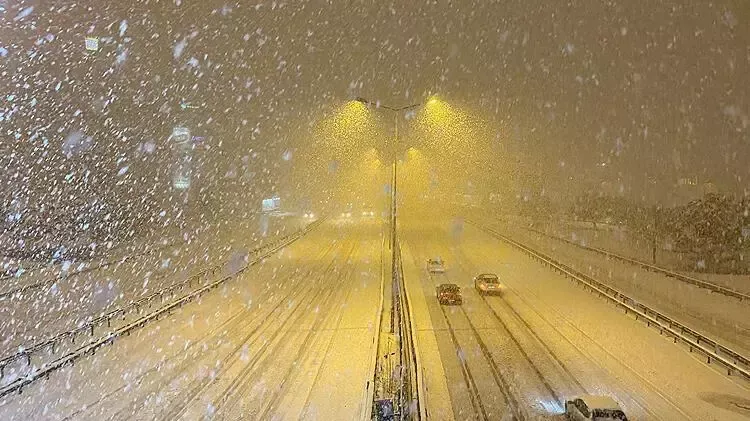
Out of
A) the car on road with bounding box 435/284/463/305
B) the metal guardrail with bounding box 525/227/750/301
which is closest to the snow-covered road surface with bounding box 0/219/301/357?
the car on road with bounding box 435/284/463/305

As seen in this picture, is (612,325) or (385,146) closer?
(612,325)

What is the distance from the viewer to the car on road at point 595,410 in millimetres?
9758

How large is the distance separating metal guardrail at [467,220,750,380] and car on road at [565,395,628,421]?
13.9ft

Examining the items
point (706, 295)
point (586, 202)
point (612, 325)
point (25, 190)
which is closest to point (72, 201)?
point (25, 190)

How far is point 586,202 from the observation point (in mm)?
47375

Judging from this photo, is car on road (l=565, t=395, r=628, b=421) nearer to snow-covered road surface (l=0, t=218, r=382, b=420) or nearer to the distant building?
snow-covered road surface (l=0, t=218, r=382, b=420)

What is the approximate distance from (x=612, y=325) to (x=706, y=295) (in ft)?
18.1

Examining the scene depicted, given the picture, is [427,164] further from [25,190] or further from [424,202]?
[25,190]

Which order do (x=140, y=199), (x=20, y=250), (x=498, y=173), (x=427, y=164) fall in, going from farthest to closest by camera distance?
1. (x=427, y=164)
2. (x=498, y=173)
3. (x=140, y=199)
4. (x=20, y=250)

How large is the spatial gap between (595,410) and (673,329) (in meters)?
8.02

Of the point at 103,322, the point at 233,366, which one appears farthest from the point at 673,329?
the point at 103,322

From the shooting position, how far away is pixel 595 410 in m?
9.81

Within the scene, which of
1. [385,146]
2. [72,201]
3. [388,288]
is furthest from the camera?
[385,146]

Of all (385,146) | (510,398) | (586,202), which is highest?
(385,146)
